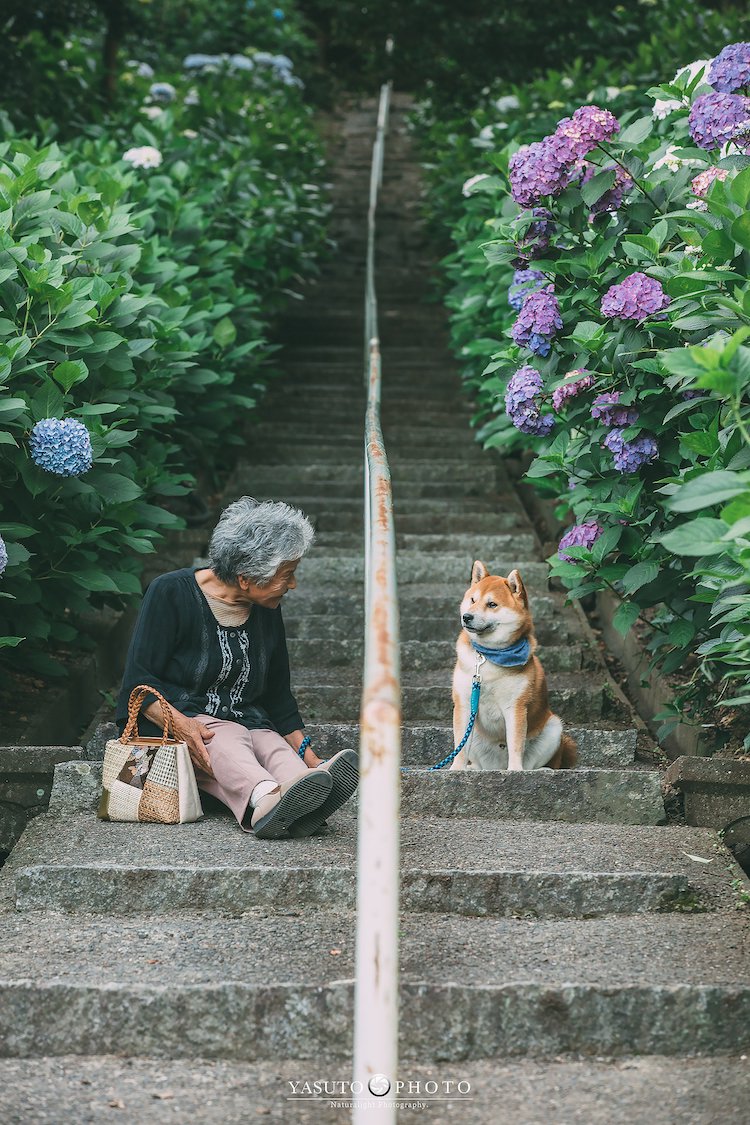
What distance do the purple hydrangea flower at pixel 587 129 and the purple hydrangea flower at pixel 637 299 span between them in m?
0.43

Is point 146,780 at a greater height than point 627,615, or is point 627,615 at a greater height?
point 627,615

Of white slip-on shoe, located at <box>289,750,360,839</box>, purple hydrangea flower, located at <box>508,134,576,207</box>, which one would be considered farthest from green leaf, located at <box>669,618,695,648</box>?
purple hydrangea flower, located at <box>508,134,576,207</box>

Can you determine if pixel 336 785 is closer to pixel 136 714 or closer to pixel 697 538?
pixel 136 714

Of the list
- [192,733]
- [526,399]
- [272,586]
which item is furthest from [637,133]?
[192,733]

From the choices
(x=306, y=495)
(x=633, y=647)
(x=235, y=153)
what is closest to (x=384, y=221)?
(x=235, y=153)

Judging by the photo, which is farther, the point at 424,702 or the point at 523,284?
the point at 424,702

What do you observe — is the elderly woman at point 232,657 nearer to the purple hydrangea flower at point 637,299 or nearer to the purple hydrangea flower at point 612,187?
the purple hydrangea flower at point 637,299

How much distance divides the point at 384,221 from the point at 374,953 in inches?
456

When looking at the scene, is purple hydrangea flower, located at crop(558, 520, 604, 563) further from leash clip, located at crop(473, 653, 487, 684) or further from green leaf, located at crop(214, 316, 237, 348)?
green leaf, located at crop(214, 316, 237, 348)

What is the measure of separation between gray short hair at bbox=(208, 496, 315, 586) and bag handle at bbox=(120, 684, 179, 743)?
399 millimetres

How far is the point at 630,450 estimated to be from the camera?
3910 mm

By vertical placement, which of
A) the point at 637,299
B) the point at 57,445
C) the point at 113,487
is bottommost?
the point at 113,487

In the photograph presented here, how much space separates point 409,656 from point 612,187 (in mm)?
2240

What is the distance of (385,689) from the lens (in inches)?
88.5
